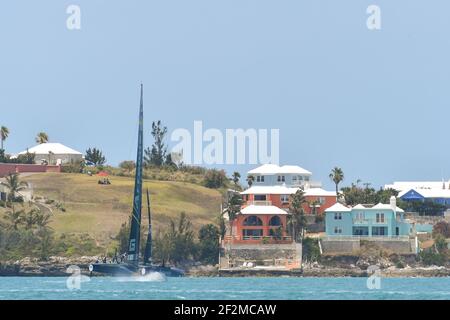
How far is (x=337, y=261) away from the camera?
139000 millimetres

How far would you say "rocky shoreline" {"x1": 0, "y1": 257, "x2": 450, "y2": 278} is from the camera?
135 m

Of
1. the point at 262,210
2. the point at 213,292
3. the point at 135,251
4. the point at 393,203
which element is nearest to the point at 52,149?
the point at 262,210

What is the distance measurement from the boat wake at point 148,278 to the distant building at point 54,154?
6591 centimetres

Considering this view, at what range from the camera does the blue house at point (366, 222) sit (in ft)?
466

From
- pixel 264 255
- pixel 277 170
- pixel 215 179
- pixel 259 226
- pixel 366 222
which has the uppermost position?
pixel 277 170

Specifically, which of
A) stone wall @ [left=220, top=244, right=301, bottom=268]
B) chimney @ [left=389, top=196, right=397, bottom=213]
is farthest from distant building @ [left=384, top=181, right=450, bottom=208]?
stone wall @ [left=220, top=244, right=301, bottom=268]

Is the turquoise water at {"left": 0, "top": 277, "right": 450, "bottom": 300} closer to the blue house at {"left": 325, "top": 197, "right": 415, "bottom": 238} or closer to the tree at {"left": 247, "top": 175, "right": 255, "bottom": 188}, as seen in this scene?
the blue house at {"left": 325, "top": 197, "right": 415, "bottom": 238}

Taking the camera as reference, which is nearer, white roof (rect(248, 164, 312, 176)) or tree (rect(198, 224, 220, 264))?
tree (rect(198, 224, 220, 264))

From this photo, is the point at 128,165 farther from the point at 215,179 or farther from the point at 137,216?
the point at 137,216

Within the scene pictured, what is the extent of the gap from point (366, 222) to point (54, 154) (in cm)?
5194

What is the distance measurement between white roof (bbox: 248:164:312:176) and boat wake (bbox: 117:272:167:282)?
52820 millimetres

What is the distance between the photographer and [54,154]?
595 ft

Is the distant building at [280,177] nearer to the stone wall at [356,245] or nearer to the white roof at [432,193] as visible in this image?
the white roof at [432,193]
